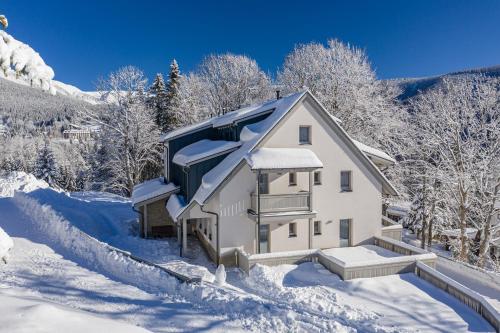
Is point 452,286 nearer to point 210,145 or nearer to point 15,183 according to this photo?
point 210,145

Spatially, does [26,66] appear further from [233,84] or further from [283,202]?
[233,84]

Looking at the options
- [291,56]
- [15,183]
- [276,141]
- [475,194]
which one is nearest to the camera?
[276,141]

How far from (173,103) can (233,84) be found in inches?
288

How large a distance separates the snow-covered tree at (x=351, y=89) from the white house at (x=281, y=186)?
1024cm

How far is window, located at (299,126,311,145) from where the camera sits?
19.5m

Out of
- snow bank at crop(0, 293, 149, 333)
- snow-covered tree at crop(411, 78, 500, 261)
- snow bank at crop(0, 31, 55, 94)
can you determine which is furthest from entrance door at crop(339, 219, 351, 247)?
snow bank at crop(0, 31, 55, 94)

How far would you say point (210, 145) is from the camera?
22.1m

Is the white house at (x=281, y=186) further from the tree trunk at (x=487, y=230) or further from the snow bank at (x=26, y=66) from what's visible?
the snow bank at (x=26, y=66)

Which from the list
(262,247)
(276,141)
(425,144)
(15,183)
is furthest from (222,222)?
(15,183)

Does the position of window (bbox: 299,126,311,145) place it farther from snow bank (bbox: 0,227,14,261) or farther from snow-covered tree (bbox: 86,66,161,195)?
snow-covered tree (bbox: 86,66,161,195)

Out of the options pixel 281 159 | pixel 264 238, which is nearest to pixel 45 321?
pixel 281 159

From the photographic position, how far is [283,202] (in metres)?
18.0

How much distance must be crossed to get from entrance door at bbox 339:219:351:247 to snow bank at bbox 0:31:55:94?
1680 cm

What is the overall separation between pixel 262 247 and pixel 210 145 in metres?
7.19
